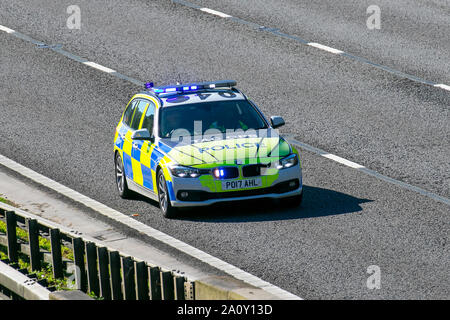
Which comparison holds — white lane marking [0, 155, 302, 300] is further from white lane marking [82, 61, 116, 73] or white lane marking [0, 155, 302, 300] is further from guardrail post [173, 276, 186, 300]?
white lane marking [82, 61, 116, 73]

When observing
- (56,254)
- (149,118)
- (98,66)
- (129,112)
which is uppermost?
(149,118)

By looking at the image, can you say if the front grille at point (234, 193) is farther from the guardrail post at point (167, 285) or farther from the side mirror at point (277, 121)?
the guardrail post at point (167, 285)

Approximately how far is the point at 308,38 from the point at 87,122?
6.60 m

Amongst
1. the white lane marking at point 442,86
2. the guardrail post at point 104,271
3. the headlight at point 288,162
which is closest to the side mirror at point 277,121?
the headlight at point 288,162

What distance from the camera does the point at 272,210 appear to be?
14672 millimetres

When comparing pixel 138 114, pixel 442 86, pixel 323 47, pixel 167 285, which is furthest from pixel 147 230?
pixel 323 47

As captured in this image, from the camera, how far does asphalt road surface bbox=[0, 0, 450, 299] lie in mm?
12680

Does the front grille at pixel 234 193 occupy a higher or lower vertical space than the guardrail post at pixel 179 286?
lower

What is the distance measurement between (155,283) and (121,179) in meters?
6.67

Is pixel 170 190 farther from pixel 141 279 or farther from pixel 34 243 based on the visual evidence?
pixel 141 279

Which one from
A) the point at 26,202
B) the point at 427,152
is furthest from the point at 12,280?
the point at 427,152

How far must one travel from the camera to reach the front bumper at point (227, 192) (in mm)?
14258

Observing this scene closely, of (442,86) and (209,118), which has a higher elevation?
(209,118)

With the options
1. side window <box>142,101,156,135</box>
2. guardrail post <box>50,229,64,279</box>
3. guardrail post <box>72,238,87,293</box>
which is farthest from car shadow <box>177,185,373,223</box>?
guardrail post <box>72,238,87,293</box>
